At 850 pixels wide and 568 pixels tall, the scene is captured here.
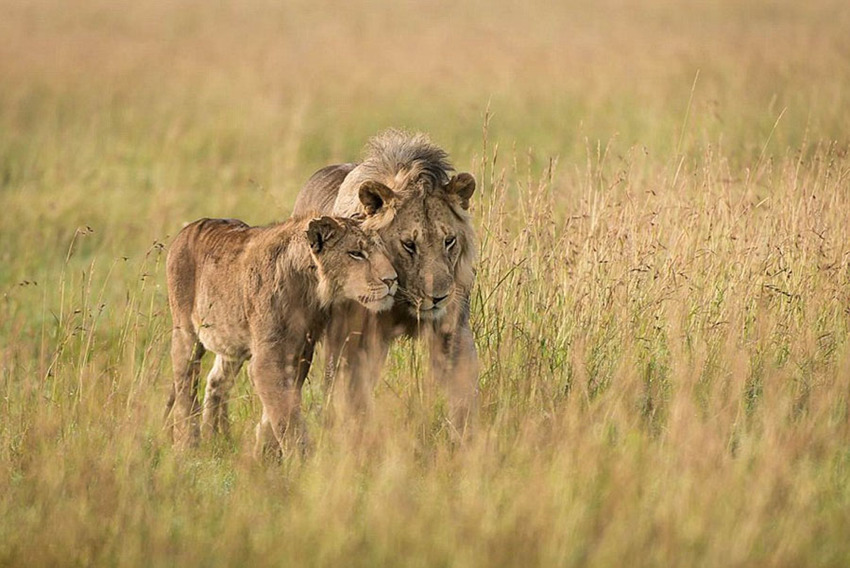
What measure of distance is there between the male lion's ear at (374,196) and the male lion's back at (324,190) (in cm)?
110

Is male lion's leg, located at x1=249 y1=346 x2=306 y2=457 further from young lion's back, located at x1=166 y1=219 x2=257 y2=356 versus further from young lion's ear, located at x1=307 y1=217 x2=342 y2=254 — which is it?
young lion's ear, located at x1=307 y1=217 x2=342 y2=254

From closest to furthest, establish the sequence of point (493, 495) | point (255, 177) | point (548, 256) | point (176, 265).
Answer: point (493, 495), point (176, 265), point (548, 256), point (255, 177)

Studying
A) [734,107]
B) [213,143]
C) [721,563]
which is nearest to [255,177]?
[213,143]

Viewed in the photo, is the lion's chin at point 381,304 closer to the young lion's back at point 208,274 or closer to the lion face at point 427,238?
the lion face at point 427,238

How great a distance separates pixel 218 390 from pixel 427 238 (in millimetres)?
1840

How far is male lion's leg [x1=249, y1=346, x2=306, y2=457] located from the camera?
634 centimetres

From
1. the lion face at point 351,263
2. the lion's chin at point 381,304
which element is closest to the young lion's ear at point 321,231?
the lion face at point 351,263

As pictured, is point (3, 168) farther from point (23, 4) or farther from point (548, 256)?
point (23, 4)

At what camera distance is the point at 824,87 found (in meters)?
17.0

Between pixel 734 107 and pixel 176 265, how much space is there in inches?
425

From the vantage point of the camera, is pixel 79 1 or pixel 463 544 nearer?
pixel 463 544

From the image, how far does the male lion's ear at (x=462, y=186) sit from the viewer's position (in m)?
6.48

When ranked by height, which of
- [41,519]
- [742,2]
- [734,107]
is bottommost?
[41,519]

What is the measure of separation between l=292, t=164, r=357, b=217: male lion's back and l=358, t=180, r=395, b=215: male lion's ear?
110 cm
